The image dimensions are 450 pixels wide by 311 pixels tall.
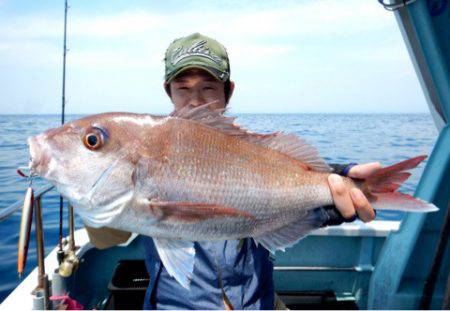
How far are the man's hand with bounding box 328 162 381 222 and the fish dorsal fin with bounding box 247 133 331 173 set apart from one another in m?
0.09

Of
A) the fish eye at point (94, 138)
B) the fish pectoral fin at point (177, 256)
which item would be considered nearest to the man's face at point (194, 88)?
the fish eye at point (94, 138)

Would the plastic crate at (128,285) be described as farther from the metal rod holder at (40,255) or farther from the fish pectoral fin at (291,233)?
the fish pectoral fin at (291,233)

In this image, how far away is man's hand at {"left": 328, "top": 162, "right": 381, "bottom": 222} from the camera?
1.76 m

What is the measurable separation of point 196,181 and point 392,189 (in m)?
0.94

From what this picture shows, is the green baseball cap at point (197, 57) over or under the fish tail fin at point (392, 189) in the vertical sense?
over

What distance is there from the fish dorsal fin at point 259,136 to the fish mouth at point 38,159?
1.77 ft

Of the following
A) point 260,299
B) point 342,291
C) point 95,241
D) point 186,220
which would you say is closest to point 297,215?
point 186,220

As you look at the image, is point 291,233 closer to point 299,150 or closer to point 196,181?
point 299,150

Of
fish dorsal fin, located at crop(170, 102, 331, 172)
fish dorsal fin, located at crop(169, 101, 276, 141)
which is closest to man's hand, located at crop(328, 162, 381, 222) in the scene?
fish dorsal fin, located at crop(170, 102, 331, 172)

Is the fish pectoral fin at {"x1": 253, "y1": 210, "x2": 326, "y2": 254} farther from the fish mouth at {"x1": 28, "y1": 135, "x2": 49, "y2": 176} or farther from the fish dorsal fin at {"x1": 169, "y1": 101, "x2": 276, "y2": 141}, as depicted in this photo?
the fish mouth at {"x1": 28, "y1": 135, "x2": 49, "y2": 176}

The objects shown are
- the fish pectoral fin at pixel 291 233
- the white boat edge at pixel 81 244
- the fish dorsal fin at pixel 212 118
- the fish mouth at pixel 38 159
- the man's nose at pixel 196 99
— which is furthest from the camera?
the white boat edge at pixel 81 244

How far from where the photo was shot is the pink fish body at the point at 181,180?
4.70 ft

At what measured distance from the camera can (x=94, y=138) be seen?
146 cm

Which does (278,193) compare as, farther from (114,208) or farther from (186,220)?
(114,208)
